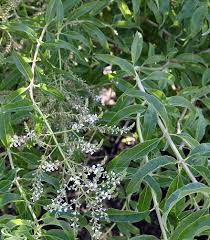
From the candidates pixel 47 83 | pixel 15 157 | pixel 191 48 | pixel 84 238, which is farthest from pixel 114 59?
pixel 84 238

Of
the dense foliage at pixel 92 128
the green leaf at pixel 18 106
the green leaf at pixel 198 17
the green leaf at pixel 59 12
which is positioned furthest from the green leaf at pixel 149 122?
the green leaf at pixel 198 17

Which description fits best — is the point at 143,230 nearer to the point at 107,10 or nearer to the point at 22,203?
the point at 107,10

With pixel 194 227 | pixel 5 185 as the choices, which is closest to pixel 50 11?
pixel 5 185

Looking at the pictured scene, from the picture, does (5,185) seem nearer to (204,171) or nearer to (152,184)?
(152,184)

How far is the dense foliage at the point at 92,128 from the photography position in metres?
1.19

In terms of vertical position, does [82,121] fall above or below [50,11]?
below

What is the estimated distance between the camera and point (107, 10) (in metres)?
2.29

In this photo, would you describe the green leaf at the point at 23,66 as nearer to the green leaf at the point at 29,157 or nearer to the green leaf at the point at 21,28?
the green leaf at the point at 21,28

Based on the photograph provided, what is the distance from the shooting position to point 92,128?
1.30 m

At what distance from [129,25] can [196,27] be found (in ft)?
0.76

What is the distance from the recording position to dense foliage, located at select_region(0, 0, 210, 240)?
1.19 metres

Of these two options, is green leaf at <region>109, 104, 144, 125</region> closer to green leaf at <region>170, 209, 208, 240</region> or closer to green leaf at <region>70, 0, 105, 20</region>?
green leaf at <region>170, 209, 208, 240</region>

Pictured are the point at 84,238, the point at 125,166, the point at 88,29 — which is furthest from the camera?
the point at 84,238

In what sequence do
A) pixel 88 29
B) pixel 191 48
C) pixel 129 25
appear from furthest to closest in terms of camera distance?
pixel 191 48 < pixel 129 25 < pixel 88 29
